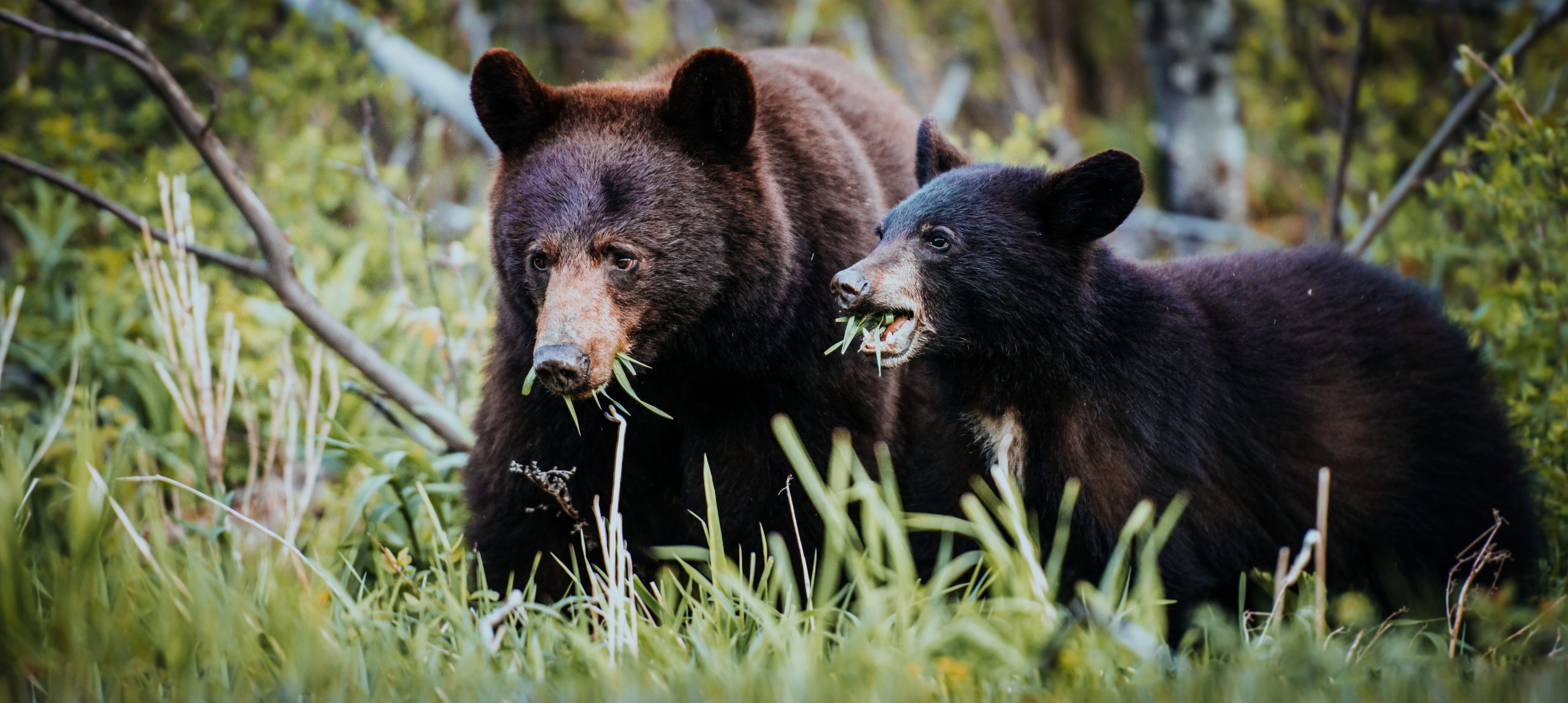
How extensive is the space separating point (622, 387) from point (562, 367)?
635 mm

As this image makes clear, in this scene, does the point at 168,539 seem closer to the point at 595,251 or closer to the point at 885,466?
the point at 595,251

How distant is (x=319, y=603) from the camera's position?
3.21 m

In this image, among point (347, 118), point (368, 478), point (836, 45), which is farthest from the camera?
point (836, 45)

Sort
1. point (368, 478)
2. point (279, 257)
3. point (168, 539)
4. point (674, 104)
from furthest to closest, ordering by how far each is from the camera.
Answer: point (168, 539) < point (279, 257) < point (368, 478) < point (674, 104)

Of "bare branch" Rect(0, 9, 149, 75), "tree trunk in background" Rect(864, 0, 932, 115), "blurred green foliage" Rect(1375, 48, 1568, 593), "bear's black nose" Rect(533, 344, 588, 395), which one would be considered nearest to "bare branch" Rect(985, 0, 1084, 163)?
"tree trunk in background" Rect(864, 0, 932, 115)

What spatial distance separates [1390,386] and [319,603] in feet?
10.8

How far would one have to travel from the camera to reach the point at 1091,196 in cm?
361

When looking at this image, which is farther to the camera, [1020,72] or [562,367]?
[1020,72]

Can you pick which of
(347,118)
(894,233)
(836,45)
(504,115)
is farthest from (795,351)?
(836,45)

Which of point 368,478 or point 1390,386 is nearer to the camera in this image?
point 1390,386

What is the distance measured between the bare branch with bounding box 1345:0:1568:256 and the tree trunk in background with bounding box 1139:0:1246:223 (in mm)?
1745

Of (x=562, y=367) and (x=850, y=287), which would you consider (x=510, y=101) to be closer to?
(x=562, y=367)

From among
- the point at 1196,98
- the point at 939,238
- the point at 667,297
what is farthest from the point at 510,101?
the point at 1196,98

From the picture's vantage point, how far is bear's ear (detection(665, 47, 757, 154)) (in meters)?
3.71
